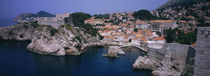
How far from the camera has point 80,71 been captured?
1834 centimetres

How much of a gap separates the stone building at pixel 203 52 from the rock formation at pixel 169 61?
6.24 metres

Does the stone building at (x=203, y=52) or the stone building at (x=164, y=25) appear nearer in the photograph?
the stone building at (x=203, y=52)

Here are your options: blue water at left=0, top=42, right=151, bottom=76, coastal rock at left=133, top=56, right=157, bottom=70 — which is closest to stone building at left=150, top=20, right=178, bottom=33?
blue water at left=0, top=42, right=151, bottom=76

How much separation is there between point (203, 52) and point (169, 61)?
8.53m

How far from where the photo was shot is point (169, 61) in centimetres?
1227

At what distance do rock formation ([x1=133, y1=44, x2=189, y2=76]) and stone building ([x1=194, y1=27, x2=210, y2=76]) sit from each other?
6.24 m

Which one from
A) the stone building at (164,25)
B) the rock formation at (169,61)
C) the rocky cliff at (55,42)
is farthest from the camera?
the stone building at (164,25)

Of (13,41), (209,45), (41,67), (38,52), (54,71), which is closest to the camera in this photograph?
(209,45)

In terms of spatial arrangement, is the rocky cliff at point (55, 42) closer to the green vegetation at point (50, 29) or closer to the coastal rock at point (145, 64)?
the green vegetation at point (50, 29)

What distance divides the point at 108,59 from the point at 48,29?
13370 millimetres

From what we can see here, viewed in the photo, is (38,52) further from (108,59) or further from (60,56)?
(108,59)

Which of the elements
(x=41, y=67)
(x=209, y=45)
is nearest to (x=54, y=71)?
(x=41, y=67)

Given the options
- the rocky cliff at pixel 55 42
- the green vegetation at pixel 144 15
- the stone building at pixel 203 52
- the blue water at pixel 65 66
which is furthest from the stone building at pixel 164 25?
the stone building at pixel 203 52

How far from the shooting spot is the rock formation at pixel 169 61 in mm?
10478
